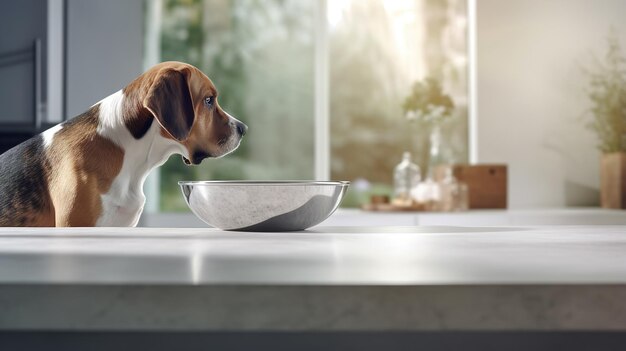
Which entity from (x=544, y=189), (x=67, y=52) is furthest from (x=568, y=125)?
(x=67, y=52)

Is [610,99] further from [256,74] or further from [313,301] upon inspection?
[313,301]

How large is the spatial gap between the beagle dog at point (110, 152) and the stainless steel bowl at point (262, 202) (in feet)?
1.64

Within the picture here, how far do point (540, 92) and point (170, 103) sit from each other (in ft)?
8.90

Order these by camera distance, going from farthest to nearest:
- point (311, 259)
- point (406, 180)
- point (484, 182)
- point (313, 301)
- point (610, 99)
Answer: point (610, 99)
point (406, 180)
point (484, 182)
point (311, 259)
point (313, 301)

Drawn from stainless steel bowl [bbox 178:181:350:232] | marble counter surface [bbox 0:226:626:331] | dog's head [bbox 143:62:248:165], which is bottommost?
marble counter surface [bbox 0:226:626:331]

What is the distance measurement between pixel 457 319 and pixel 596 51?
3538mm

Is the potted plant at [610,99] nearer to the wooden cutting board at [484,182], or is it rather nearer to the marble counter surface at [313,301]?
the wooden cutting board at [484,182]

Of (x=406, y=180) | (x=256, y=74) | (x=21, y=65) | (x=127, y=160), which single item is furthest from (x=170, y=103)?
(x=256, y=74)

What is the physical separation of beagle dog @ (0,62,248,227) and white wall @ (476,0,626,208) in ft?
7.92

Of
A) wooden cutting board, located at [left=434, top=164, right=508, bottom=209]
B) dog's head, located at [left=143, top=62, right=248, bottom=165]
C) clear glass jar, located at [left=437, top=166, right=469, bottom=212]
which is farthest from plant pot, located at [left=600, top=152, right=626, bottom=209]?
dog's head, located at [left=143, top=62, right=248, bottom=165]

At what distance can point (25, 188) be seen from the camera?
147 centimetres

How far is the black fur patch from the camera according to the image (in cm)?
146

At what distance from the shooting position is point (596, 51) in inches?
140

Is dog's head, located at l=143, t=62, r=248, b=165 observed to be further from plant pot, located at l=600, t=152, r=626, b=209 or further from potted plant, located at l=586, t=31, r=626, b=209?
potted plant, located at l=586, t=31, r=626, b=209
